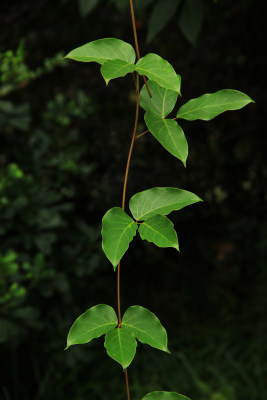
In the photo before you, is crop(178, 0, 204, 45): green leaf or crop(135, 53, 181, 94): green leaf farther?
crop(178, 0, 204, 45): green leaf

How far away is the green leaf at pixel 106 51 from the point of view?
731 millimetres

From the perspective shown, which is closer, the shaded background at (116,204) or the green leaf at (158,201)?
the green leaf at (158,201)

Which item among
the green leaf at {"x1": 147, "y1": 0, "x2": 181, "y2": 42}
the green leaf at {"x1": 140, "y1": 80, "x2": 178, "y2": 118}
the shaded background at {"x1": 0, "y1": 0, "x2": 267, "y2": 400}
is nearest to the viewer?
the green leaf at {"x1": 140, "y1": 80, "x2": 178, "y2": 118}

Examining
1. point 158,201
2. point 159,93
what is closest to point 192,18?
point 159,93

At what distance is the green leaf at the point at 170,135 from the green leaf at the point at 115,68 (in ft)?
0.25

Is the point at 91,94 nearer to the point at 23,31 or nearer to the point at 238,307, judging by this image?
the point at 23,31

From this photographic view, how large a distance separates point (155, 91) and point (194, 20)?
0.97 m

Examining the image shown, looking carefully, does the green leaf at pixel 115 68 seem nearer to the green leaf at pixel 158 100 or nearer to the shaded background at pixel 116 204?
the green leaf at pixel 158 100

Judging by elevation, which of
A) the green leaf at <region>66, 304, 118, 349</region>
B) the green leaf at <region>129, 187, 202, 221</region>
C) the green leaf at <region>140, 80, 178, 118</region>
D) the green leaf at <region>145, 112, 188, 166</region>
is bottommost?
the green leaf at <region>66, 304, 118, 349</region>

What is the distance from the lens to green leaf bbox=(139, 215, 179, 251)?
0.69 meters

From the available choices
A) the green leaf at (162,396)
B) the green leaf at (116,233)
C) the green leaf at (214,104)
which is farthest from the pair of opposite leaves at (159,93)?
the green leaf at (162,396)

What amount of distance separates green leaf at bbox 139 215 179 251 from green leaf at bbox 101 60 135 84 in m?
0.19

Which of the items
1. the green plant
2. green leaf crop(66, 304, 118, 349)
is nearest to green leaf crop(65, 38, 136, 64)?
the green plant

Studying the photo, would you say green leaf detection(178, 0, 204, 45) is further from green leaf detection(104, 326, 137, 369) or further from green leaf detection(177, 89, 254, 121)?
green leaf detection(104, 326, 137, 369)
